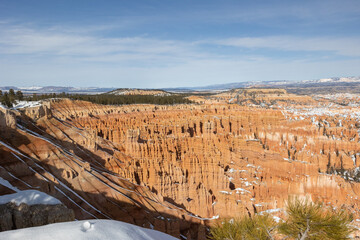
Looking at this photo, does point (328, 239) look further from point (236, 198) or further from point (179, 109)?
point (179, 109)

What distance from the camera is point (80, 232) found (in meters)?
7.46

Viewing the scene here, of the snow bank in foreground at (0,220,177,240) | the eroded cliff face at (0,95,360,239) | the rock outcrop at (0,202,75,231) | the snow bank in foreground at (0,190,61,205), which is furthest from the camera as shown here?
the eroded cliff face at (0,95,360,239)

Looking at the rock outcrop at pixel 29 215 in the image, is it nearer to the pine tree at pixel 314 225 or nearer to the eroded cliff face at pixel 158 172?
the eroded cliff face at pixel 158 172

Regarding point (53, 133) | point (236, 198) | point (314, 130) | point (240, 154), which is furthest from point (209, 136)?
point (314, 130)

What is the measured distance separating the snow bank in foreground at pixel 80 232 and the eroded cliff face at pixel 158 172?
34.1ft

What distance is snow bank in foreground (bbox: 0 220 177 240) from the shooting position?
7156 mm

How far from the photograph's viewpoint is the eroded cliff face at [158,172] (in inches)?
826

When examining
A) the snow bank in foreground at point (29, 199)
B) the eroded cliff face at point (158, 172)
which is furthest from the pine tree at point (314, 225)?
the eroded cliff face at point (158, 172)

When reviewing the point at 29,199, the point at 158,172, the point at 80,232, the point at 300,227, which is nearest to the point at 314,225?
the point at 300,227

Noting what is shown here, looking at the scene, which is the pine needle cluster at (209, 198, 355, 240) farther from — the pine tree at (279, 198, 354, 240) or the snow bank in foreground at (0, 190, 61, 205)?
the snow bank in foreground at (0, 190, 61, 205)

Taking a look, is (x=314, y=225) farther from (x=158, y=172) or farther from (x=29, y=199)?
(x=158, y=172)

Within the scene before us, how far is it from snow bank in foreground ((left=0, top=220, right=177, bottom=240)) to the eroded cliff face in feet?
34.1

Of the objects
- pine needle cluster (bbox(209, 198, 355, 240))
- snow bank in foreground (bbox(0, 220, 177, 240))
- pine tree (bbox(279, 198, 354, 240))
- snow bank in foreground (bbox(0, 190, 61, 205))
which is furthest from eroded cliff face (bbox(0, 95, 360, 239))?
pine tree (bbox(279, 198, 354, 240))

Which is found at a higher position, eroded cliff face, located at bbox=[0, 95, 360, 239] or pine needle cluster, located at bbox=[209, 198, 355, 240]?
pine needle cluster, located at bbox=[209, 198, 355, 240]
